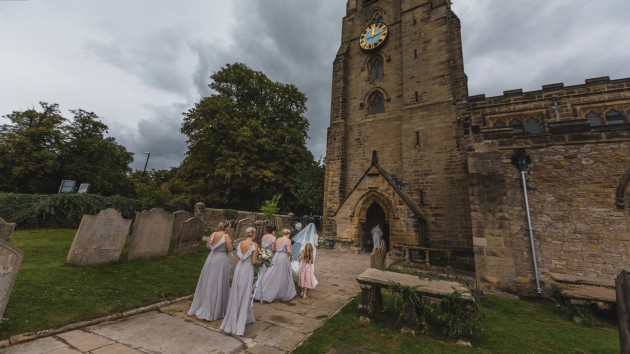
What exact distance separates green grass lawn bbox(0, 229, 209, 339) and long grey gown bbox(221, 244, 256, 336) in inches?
90.3

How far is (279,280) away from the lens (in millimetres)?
6406

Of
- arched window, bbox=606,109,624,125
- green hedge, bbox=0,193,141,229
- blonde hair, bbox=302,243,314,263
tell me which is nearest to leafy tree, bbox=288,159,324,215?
green hedge, bbox=0,193,141,229

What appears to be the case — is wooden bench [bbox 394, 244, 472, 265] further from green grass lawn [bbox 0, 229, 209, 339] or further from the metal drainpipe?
green grass lawn [bbox 0, 229, 209, 339]

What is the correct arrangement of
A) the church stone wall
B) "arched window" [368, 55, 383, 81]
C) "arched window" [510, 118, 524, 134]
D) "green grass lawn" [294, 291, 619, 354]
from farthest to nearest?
1. "arched window" [368, 55, 383, 81]
2. "arched window" [510, 118, 524, 134]
3. the church stone wall
4. "green grass lawn" [294, 291, 619, 354]

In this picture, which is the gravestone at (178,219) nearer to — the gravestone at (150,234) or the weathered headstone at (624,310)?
the gravestone at (150,234)

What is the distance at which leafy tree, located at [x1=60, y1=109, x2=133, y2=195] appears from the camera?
20094 mm

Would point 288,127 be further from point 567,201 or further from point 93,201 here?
point 567,201

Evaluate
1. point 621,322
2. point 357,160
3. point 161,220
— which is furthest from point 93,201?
point 621,322

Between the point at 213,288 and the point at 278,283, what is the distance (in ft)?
5.91

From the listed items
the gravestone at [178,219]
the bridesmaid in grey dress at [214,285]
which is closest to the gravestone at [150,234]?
the gravestone at [178,219]

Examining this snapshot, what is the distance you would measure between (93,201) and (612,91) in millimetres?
30179

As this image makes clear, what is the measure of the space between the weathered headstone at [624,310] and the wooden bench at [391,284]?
5.35 ft

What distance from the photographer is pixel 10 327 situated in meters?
3.75

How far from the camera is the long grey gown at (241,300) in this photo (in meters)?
4.34
